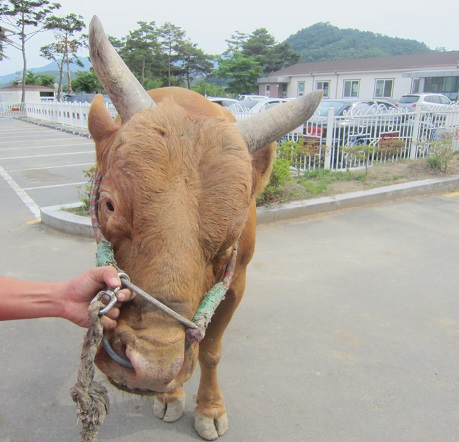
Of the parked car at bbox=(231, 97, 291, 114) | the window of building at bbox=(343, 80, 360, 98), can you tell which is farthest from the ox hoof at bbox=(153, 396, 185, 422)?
the window of building at bbox=(343, 80, 360, 98)

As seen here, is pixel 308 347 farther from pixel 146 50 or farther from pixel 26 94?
pixel 146 50

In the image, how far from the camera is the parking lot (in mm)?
2795

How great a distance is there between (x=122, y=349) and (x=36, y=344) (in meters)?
→ 2.41

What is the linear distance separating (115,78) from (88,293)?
1134mm

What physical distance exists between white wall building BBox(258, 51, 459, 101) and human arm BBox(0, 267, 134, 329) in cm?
3265

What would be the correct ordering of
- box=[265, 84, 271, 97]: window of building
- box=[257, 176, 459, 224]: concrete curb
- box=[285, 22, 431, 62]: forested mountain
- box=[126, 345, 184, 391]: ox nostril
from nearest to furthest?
box=[126, 345, 184, 391]: ox nostril → box=[257, 176, 459, 224]: concrete curb → box=[265, 84, 271, 97]: window of building → box=[285, 22, 431, 62]: forested mountain

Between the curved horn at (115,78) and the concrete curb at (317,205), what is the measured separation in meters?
3.76

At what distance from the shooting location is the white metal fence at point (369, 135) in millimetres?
→ 9469

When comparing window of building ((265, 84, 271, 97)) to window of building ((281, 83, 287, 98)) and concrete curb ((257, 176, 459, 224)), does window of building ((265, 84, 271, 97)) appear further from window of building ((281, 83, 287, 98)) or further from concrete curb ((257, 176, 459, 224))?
concrete curb ((257, 176, 459, 224))

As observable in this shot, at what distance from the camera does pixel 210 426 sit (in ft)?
8.90

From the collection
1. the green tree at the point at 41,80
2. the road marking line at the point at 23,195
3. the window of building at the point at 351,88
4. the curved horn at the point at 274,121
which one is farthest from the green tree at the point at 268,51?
the curved horn at the point at 274,121

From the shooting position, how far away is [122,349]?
1587 mm

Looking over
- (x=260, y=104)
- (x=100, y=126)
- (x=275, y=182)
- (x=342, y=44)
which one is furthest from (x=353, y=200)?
(x=342, y=44)

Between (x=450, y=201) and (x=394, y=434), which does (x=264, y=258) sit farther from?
(x=450, y=201)
